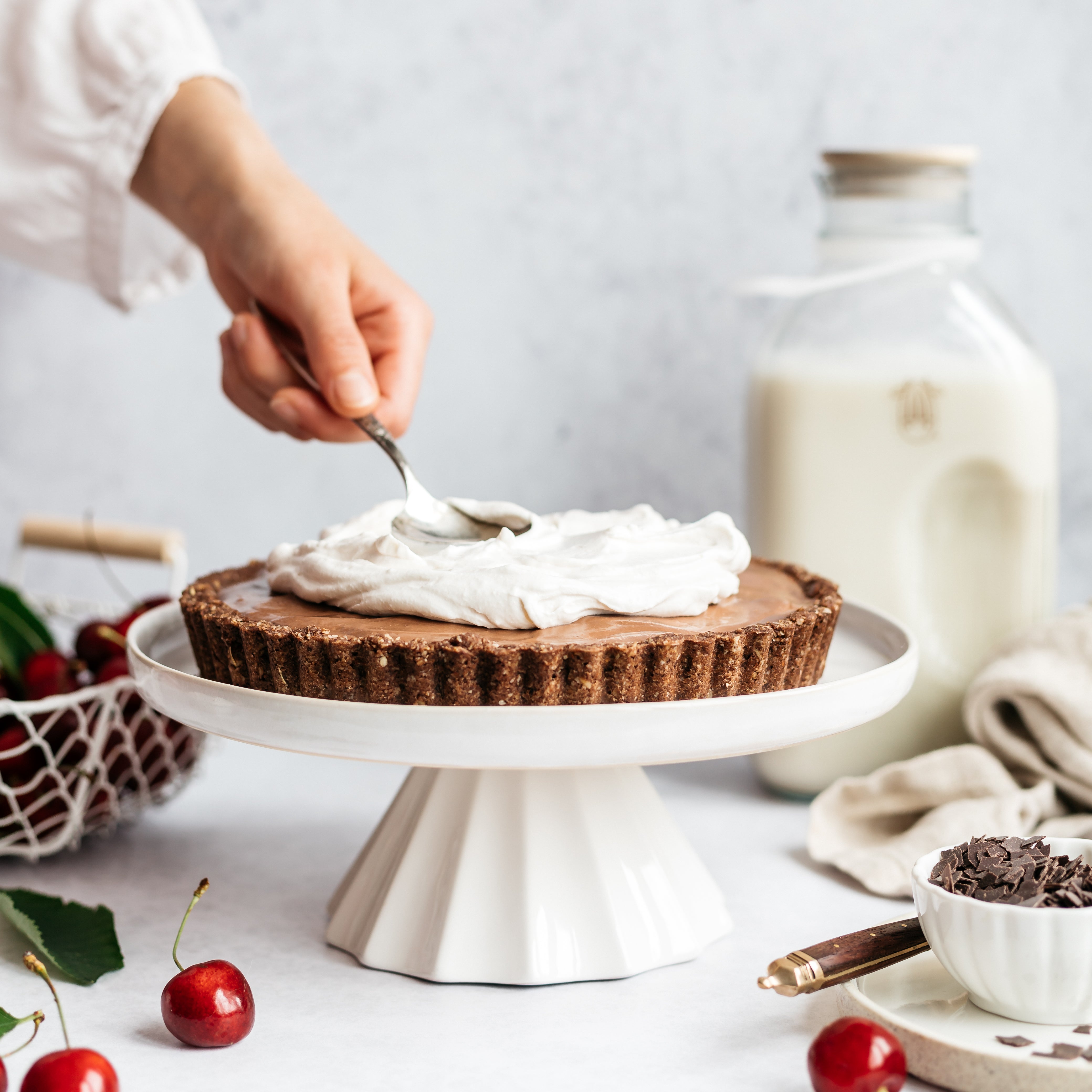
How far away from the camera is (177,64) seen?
1.38 metres

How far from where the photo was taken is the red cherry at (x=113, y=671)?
4.26ft

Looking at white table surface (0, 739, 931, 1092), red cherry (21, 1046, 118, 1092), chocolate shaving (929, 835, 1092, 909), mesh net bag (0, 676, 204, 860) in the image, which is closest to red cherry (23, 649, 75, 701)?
mesh net bag (0, 676, 204, 860)

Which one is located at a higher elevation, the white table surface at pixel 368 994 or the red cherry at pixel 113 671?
the red cherry at pixel 113 671

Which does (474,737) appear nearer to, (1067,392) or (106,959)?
(106,959)

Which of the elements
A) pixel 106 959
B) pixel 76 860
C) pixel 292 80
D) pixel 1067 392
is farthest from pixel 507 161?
pixel 106 959

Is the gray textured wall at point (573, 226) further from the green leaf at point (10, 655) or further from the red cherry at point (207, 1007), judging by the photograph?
the red cherry at point (207, 1007)

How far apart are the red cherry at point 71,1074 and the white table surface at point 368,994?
8 cm

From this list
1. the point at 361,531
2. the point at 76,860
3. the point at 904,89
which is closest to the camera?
the point at 361,531

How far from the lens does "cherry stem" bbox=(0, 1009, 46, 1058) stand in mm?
806

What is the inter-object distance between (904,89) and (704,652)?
1164 mm

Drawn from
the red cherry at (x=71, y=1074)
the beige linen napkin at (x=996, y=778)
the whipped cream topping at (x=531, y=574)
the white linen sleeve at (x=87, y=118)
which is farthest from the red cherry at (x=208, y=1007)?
the white linen sleeve at (x=87, y=118)

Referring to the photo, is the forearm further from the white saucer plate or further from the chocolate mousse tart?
the white saucer plate

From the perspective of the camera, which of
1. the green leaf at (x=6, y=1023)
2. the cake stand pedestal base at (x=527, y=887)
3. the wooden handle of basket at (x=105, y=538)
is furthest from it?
the wooden handle of basket at (x=105, y=538)

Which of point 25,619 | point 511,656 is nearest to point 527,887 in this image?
point 511,656
